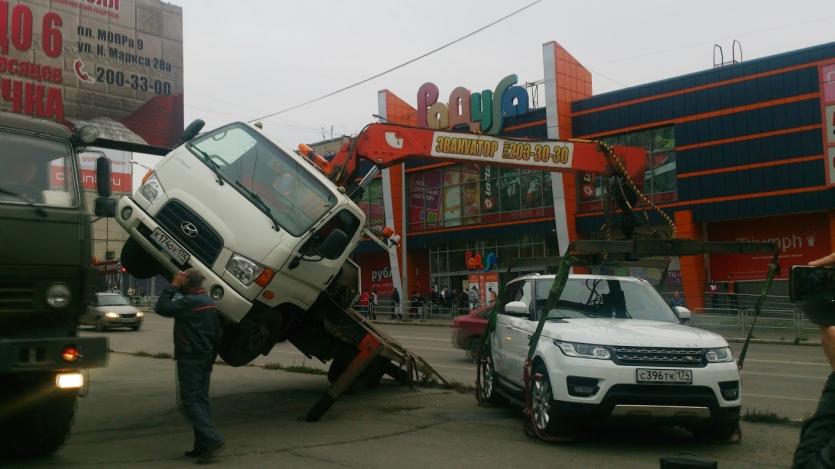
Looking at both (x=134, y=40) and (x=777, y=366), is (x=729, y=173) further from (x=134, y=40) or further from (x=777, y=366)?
(x=134, y=40)

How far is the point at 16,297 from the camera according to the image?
6.19m

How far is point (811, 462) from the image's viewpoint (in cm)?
234

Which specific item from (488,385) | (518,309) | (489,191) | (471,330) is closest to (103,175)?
(518,309)

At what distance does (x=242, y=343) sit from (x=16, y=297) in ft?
11.0

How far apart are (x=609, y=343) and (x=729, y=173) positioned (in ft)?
87.6

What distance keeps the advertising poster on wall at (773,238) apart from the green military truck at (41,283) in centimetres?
2839

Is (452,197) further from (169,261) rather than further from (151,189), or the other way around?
(169,261)

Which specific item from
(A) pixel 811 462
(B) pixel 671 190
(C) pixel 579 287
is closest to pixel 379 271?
(B) pixel 671 190

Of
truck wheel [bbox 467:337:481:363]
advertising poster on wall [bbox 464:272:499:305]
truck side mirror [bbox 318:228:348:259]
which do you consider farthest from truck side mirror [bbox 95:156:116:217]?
advertising poster on wall [bbox 464:272:499:305]

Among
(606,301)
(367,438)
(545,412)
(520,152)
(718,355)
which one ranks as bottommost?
(367,438)

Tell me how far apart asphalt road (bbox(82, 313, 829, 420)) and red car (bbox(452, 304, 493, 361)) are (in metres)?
0.37

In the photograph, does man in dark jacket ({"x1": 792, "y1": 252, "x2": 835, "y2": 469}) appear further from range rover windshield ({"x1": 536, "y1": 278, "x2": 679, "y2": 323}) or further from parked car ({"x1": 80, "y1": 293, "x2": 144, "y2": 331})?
parked car ({"x1": 80, "y1": 293, "x2": 144, "y2": 331})

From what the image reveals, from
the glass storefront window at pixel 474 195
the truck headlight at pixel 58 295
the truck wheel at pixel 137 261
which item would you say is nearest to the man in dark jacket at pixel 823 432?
the truck headlight at pixel 58 295

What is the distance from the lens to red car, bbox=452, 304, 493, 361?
16.7 m
